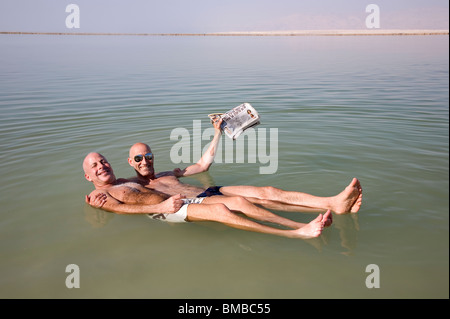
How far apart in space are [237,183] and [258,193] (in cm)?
122

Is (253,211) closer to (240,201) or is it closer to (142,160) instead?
(240,201)

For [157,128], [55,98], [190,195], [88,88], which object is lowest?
[190,195]

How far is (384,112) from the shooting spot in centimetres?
1014

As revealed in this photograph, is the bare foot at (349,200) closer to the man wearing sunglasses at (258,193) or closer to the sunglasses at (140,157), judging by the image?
the man wearing sunglasses at (258,193)

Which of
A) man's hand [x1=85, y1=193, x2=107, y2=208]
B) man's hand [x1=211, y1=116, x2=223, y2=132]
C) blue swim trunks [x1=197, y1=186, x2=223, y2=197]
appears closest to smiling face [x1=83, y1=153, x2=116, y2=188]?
man's hand [x1=85, y1=193, x2=107, y2=208]

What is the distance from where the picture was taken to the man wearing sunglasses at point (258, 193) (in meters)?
4.64

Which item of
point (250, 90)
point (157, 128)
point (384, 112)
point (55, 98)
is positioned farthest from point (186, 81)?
point (384, 112)

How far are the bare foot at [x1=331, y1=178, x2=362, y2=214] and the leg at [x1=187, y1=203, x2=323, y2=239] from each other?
0.61 m

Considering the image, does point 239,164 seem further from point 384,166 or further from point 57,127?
point 57,127

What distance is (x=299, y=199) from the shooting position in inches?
197

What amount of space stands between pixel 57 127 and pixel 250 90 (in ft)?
23.2

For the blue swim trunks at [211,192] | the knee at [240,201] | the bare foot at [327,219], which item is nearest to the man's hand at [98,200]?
the blue swim trunks at [211,192]

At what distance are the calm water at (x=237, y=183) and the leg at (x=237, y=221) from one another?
132 mm

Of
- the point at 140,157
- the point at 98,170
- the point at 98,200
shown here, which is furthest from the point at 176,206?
the point at 98,170
